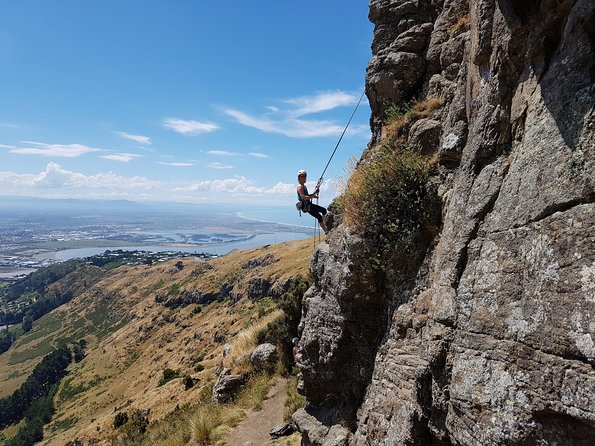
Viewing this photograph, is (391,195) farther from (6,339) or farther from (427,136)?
(6,339)

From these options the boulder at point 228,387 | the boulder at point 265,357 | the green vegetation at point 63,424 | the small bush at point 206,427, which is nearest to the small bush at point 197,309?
the green vegetation at point 63,424

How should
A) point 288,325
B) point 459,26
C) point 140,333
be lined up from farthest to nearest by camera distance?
point 140,333, point 288,325, point 459,26

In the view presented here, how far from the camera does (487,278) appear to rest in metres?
4.91

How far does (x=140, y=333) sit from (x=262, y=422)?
402 ft

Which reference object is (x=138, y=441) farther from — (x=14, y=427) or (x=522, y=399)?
(x=14, y=427)

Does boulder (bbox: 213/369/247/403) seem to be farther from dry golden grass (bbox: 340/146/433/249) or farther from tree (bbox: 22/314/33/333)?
tree (bbox: 22/314/33/333)

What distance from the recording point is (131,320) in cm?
14400

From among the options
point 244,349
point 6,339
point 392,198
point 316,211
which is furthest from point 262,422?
point 6,339

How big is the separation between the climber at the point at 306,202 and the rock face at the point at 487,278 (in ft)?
11.9

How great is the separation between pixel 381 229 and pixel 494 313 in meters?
3.19

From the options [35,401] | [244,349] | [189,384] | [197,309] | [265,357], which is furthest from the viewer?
[197,309]

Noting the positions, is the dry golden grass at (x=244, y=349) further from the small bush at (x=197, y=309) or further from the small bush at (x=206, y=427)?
the small bush at (x=197, y=309)

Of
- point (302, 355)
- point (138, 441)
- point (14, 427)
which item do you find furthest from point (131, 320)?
point (302, 355)

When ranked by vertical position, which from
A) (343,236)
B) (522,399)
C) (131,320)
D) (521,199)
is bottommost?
(131,320)
